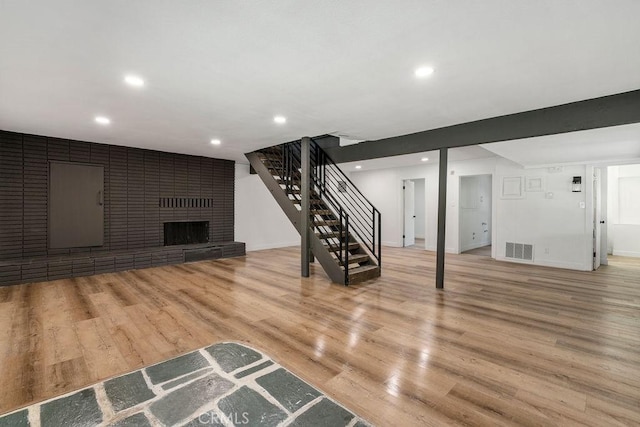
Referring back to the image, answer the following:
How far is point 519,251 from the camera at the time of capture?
6.71m

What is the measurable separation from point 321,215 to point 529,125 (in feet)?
11.9

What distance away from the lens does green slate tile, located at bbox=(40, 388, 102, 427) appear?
169 cm

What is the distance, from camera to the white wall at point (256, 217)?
26.0 ft

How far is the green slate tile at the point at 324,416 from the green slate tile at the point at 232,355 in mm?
742

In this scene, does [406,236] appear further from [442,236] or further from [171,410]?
[171,410]

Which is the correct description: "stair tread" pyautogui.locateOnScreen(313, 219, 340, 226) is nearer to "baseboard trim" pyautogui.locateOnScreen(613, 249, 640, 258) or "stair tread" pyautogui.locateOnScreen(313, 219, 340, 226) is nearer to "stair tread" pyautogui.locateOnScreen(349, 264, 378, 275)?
"stair tread" pyautogui.locateOnScreen(349, 264, 378, 275)

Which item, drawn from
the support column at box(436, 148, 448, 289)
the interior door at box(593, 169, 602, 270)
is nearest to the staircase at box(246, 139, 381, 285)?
the support column at box(436, 148, 448, 289)

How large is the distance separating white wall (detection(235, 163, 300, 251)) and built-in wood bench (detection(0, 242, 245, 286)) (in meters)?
1.14

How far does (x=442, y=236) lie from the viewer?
4.47 meters

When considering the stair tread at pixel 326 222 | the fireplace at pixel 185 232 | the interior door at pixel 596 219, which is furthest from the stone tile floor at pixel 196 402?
the interior door at pixel 596 219

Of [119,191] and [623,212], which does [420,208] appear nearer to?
[623,212]

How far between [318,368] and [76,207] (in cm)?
577

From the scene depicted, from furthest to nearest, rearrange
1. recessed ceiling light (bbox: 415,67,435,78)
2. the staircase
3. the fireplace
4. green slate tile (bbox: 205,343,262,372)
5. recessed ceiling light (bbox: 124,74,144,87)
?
the fireplace < the staircase < recessed ceiling light (bbox: 124,74,144,87) < recessed ceiling light (bbox: 415,67,435,78) < green slate tile (bbox: 205,343,262,372)

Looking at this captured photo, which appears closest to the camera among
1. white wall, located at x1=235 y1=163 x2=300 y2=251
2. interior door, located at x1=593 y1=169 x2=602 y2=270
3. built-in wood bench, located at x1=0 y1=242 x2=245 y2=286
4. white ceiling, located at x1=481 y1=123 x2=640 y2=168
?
white ceiling, located at x1=481 y1=123 x2=640 y2=168
